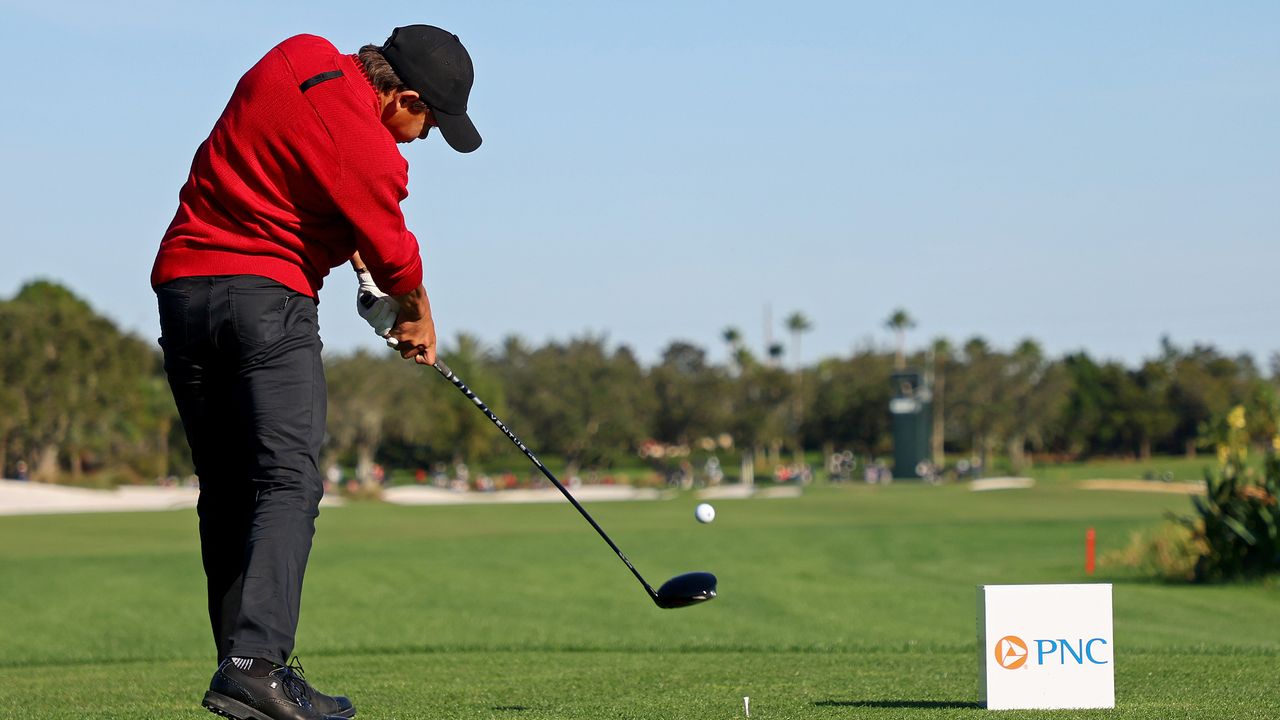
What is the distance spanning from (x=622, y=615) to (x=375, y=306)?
12966 millimetres

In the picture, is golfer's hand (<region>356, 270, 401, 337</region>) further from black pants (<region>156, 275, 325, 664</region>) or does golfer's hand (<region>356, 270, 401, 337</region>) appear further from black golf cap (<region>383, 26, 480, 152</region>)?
black golf cap (<region>383, 26, 480, 152</region>)

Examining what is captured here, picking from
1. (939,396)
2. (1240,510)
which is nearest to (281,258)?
(1240,510)

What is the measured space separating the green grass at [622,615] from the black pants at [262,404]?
964 millimetres

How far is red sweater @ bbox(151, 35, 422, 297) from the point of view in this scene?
4.25 metres

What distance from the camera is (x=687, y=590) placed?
206 inches

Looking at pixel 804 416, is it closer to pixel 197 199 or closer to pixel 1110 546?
pixel 1110 546

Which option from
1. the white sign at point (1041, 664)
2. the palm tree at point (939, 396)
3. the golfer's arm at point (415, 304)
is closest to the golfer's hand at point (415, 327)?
the golfer's arm at point (415, 304)

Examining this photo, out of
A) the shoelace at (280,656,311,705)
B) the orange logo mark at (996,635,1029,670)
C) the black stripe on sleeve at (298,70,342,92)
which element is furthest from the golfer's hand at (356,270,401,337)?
the orange logo mark at (996,635,1029,670)

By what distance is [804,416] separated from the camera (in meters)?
92.0

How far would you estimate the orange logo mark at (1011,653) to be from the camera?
5.10 meters

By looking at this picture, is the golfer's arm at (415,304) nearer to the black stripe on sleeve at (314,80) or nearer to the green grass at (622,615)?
the black stripe on sleeve at (314,80)

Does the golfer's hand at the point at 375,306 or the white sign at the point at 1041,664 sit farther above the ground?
the golfer's hand at the point at 375,306

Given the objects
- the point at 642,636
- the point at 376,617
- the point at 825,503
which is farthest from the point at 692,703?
the point at 825,503

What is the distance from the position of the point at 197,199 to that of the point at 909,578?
18506 mm
